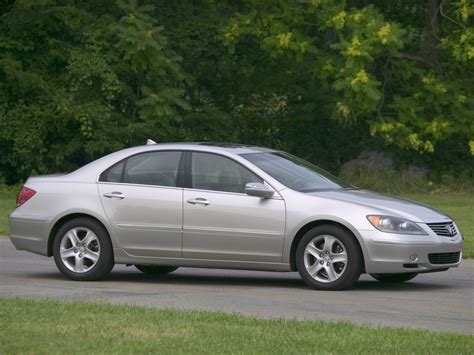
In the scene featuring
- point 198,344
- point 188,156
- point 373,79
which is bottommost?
point 198,344

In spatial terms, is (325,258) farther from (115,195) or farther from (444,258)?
(115,195)

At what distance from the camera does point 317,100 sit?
35312mm

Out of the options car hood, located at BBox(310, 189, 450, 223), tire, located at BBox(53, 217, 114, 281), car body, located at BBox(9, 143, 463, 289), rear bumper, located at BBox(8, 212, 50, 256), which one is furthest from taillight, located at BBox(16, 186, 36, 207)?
car hood, located at BBox(310, 189, 450, 223)

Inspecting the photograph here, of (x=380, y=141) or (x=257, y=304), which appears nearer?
(x=257, y=304)

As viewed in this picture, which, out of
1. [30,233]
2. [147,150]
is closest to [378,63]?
[147,150]

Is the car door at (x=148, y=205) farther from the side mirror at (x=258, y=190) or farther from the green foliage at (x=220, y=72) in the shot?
the green foliage at (x=220, y=72)

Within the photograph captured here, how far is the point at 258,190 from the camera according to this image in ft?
45.5

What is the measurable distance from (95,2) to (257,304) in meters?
22.9

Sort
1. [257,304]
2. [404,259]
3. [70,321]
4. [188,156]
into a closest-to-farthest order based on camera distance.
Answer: [70,321]
[257,304]
[404,259]
[188,156]

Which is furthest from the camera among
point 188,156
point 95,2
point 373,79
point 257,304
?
point 95,2

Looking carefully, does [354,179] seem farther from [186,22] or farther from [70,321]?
[70,321]

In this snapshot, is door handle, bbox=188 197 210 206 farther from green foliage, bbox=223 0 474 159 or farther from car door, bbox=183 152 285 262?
green foliage, bbox=223 0 474 159

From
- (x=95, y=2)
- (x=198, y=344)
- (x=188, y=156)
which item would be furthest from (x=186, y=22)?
(x=198, y=344)

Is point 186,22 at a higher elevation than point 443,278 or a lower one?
higher
